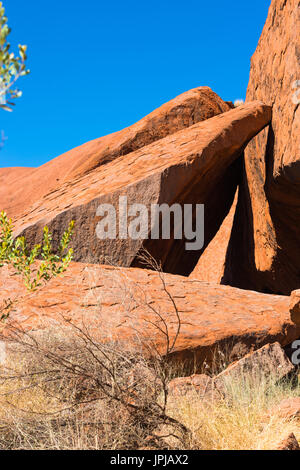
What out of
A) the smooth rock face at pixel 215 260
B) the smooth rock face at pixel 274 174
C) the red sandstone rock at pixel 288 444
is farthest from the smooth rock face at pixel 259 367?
the smooth rock face at pixel 215 260

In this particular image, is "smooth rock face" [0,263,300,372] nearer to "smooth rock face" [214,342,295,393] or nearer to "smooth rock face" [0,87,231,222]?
"smooth rock face" [214,342,295,393]

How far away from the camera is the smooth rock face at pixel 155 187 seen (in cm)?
635

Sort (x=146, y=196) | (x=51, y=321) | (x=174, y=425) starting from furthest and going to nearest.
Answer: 1. (x=146, y=196)
2. (x=51, y=321)
3. (x=174, y=425)

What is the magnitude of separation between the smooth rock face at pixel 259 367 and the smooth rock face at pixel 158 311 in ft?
0.61

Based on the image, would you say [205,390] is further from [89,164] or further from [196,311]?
[89,164]

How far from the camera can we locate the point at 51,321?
438cm

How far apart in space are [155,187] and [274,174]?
1.65 m

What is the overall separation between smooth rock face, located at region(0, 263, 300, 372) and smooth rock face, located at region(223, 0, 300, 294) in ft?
6.13

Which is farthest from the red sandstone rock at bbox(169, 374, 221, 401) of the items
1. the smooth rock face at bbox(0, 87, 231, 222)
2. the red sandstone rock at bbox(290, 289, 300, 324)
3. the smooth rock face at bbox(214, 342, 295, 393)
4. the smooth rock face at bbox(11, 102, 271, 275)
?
the smooth rock face at bbox(0, 87, 231, 222)

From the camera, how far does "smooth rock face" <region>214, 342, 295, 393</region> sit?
4320 millimetres

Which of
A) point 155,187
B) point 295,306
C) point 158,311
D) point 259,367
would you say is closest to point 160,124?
point 155,187

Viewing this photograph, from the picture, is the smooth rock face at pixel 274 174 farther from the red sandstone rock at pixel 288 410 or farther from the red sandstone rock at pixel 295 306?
the red sandstone rock at pixel 288 410

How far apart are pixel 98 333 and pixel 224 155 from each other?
4116 mm
